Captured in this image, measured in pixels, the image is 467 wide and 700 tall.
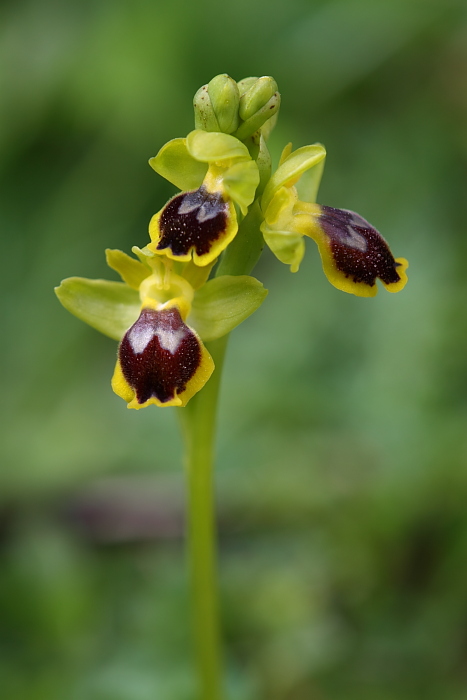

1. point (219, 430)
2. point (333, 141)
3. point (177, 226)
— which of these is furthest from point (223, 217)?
point (333, 141)

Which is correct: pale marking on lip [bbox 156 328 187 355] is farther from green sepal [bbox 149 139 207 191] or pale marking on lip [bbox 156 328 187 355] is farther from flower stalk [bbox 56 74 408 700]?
green sepal [bbox 149 139 207 191]

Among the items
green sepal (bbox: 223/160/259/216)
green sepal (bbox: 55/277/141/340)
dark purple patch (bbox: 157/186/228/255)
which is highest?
green sepal (bbox: 223/160/259/216)

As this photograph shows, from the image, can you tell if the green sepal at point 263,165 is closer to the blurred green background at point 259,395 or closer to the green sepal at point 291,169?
the green sepal at point 291,169

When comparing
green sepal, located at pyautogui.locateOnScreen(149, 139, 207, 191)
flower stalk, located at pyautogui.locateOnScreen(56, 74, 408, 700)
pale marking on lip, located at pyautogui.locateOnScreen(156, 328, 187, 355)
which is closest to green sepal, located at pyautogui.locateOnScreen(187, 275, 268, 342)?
flower stalk, located at pyautogui.locateOnScreen(56, 74, 408, 700)

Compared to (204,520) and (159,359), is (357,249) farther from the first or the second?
(204,520)

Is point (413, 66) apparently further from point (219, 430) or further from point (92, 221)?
point (219, 430)

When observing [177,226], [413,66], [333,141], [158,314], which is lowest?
[158,314]

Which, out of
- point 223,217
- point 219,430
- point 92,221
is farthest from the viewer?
point 92,221
